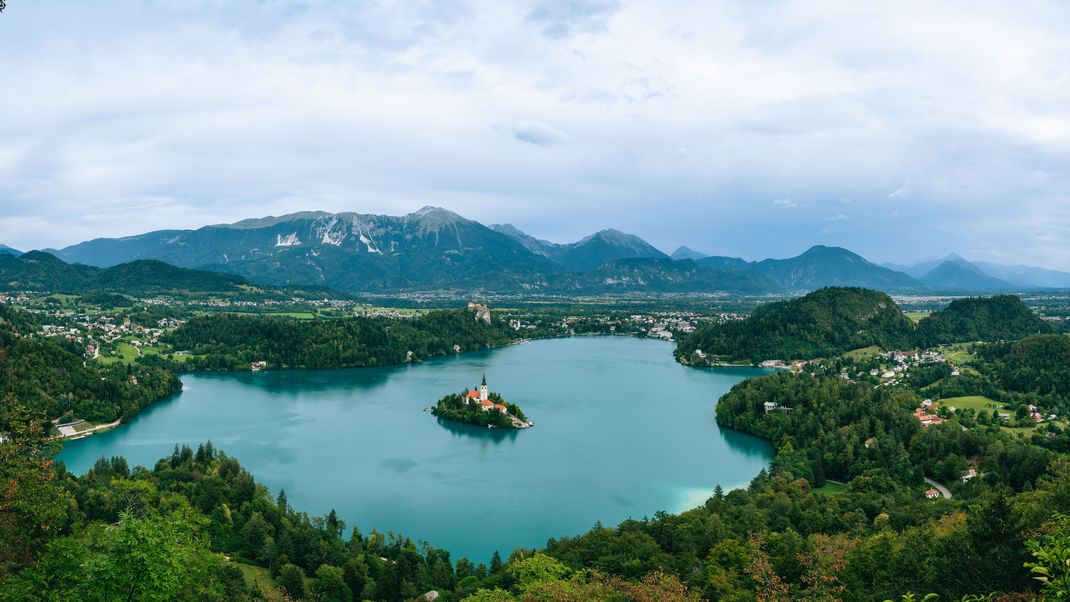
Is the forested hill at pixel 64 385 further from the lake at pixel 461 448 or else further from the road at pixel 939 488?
the road at pixel 939 488

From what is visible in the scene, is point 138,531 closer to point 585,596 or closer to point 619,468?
point 585,596

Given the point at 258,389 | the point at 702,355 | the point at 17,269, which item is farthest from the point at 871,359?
the point at 17,269

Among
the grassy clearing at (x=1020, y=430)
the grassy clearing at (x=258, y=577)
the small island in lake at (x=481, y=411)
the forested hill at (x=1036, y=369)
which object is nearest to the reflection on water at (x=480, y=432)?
the small island in lake at (x=481, y=411)


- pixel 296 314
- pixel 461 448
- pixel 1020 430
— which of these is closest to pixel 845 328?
pixel 1020 430

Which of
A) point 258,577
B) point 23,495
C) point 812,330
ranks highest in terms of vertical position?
point 23,495

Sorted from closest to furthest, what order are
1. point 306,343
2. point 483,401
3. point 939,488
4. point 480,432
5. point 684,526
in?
point 684,526 < point 939,488 < point 480,432 < point 483,401 < point 306,343

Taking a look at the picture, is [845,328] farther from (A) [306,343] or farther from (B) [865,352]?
(A) [306,343]
